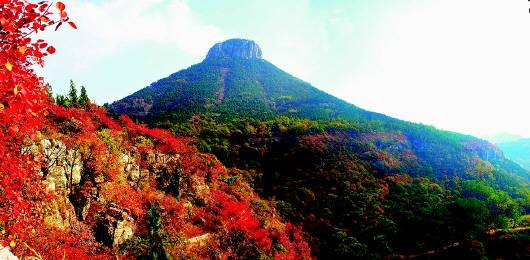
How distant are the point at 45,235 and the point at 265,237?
1791 cm

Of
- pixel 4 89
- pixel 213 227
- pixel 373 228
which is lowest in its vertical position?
pixel 373 228

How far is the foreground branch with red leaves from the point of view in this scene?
45.9ft

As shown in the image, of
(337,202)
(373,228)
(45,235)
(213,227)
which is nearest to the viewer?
(45,235)

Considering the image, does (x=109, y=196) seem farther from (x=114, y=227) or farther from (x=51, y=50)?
(x=51, y=50)

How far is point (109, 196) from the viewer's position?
22.8 meters

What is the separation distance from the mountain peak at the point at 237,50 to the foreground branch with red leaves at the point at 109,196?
136 metres

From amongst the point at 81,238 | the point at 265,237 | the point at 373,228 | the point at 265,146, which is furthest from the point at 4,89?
the point at 265,146

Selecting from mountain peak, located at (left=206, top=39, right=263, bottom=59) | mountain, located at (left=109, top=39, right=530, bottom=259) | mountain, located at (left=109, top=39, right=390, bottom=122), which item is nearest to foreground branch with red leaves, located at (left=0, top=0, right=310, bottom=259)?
mountain, located at (left=109, top=39, right=530, bottom=259)

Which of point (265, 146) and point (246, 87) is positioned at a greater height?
point (246, 87)

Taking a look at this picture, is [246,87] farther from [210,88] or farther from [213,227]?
[213,227]

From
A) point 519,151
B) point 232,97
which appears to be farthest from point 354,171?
point 519,151

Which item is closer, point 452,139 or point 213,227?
point 213,227

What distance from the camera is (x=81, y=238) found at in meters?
19.3

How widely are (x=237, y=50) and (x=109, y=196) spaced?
151918mm
